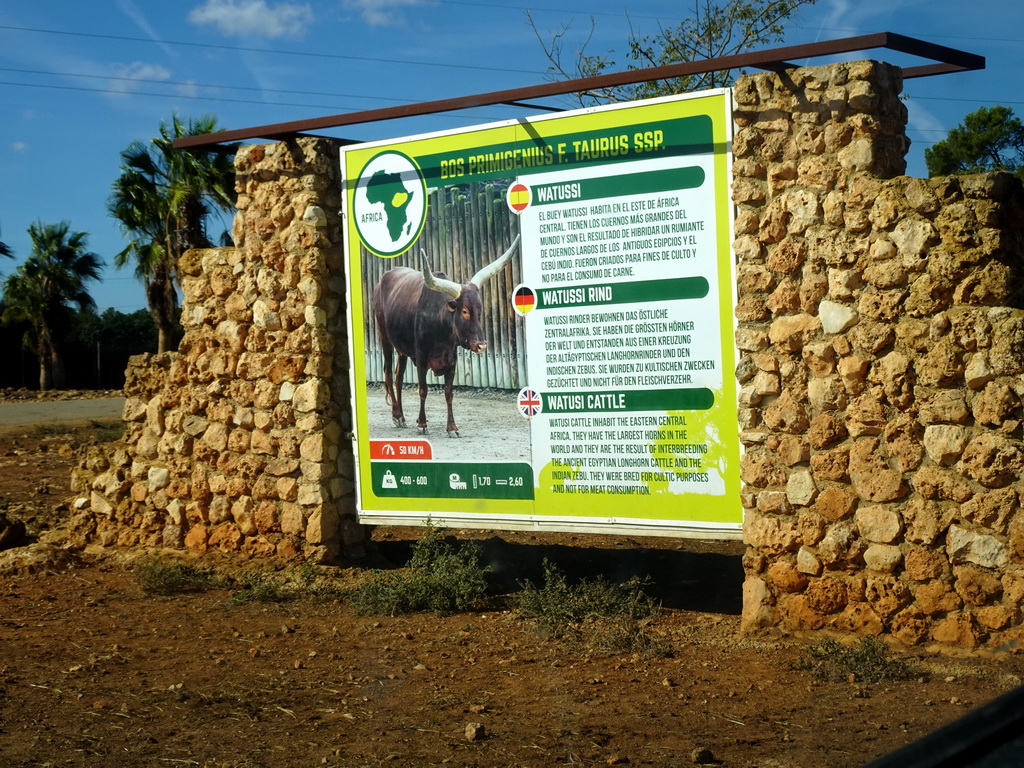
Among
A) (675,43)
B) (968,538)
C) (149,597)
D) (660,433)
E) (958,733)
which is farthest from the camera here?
(675,43)

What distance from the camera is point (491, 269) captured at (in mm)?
7723

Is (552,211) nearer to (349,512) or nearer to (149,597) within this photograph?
(349,512)

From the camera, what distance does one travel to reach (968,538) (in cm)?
577

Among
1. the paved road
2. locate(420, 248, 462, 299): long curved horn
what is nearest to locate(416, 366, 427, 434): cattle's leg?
locate(420, 248, 462, 299): long curved horn

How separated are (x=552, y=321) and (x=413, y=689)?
9.17ft

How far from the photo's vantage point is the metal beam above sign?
6020 mm

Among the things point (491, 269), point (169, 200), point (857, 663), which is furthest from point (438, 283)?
point (169, 200)

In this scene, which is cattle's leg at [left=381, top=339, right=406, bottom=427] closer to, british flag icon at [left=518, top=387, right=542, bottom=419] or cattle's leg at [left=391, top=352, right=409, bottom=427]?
cattle's leg at [left=391, top=352, right=409, bottom=427]

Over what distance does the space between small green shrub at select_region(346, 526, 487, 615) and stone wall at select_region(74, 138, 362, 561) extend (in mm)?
933

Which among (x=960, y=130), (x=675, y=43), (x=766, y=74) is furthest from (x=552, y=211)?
(x=960, y=130)

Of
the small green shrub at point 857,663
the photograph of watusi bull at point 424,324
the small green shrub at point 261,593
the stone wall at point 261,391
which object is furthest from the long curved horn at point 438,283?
the small green shrub at point 857,663

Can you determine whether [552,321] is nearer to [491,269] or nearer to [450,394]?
[491,269]

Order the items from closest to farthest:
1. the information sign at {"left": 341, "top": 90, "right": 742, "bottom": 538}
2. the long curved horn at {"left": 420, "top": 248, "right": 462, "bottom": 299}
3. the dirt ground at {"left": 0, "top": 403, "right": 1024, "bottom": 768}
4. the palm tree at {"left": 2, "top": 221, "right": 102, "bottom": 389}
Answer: the dirt ground at {"left": 0, "top": 403, "right": 1024, "bottom": 768}, the information sign at {"left": 341, "top": 90, "right": 742, "bottom": 538}, the long curved horn at {"left": 420, "top": 248, "right": 462, "bottom": 299}, the palm tree at {"left": 2, "top": 221, "right": 102, "bottom": 389}

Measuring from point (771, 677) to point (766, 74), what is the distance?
3.60 metres
